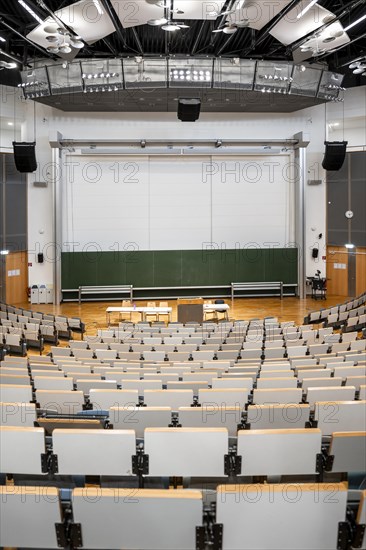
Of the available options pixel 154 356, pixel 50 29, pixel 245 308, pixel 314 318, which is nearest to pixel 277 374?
pixel 154 356

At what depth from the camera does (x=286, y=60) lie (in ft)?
68.3

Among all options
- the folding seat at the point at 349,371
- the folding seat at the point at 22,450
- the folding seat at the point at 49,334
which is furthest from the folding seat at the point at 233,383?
the folding seat at the point at 49,334

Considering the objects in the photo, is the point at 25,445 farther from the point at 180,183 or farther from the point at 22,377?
the point at 180,183

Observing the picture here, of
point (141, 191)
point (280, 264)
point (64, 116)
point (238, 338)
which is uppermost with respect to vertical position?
point (64, 116)

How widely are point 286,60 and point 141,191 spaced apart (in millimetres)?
8679

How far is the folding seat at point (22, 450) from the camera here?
447 centimetres

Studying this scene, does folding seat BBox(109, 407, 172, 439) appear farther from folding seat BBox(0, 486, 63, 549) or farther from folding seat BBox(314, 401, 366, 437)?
folding seat BBox(0, 486, 63, 549)

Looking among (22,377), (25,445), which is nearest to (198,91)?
(22,377)

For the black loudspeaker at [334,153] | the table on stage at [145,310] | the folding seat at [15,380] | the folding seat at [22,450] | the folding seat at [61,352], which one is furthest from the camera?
the black loudspeaker at [334,153]

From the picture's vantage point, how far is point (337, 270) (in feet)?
83.4

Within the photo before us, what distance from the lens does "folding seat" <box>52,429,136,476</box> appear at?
4.41 metres

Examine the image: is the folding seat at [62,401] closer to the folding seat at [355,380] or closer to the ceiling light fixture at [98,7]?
the folding seat at [355,380]

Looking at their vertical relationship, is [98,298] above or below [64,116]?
below

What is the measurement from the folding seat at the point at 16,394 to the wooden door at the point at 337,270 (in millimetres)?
20852
